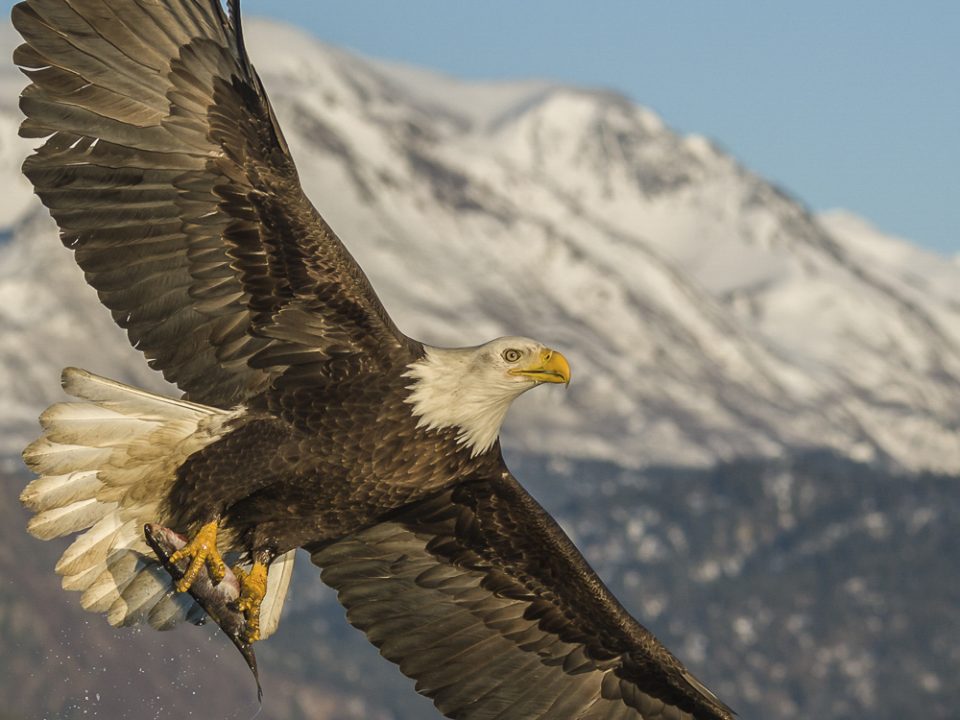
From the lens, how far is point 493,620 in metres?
9.65

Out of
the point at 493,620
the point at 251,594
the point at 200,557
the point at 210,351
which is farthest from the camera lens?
the point at 493,620

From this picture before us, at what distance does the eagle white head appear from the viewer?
836 cm

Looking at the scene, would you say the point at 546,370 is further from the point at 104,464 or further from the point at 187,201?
the point at 104,464

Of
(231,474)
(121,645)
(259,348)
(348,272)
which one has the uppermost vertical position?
(348,272)

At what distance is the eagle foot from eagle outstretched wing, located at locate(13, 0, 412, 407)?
2.62 feet

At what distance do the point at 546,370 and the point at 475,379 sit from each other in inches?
12.9

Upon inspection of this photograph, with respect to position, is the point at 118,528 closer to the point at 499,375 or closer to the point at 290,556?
the point at 290,556

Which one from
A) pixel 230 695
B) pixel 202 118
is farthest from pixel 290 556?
pixel 230 695

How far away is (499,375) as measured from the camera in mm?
8391

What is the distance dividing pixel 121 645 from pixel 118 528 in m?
174

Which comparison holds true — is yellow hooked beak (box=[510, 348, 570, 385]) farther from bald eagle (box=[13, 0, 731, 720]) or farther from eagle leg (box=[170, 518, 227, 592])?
eagle leg (box=[170, 518, 227, 592])

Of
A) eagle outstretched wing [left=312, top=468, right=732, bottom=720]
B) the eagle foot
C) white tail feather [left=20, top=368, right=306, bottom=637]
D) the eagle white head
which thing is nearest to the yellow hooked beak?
the eagle white head

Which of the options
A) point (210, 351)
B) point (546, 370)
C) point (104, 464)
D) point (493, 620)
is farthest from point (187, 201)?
point (493, 620)

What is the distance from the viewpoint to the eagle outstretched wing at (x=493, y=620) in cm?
951
